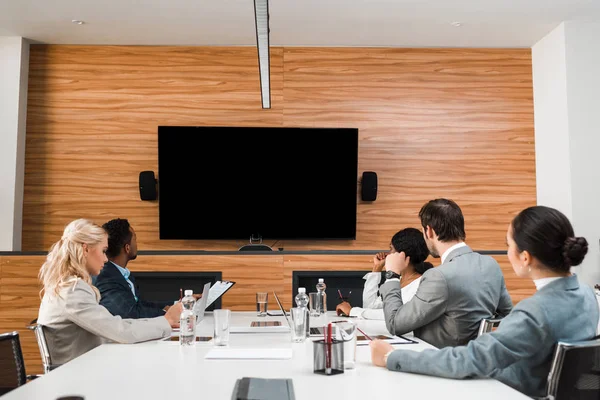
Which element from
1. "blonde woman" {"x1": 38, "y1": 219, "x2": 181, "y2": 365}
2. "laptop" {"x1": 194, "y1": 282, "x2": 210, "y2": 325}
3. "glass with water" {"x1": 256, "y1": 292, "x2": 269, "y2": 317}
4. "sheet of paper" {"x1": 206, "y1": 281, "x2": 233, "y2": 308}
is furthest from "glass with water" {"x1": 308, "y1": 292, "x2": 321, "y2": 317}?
"blonde woman" {"x1": 38, "y1": 219, "x2": 181, "y2": 365}

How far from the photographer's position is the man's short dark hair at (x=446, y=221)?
261 cm

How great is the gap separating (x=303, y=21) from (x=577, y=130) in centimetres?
275

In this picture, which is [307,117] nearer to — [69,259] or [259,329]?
[259,329]

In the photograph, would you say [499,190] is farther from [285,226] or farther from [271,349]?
[271,349]

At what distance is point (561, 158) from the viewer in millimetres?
5586

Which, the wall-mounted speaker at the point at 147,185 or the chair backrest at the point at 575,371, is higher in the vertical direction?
the wall-mounted speaker at the point at 147,185

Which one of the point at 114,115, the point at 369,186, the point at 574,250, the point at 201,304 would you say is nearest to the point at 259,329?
the point at 201,304

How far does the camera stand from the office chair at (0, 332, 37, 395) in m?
1.96

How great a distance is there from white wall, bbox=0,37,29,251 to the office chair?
3.98m

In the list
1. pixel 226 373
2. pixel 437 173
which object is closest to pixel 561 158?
pixel 437 173

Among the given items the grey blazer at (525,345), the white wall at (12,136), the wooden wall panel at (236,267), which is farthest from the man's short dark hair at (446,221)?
the white wall at (12,136)

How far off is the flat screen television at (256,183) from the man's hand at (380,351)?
158 inches

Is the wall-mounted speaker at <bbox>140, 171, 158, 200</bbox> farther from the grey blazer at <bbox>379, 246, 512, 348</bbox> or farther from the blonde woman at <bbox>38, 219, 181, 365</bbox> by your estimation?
the grey blazer at <bbox>379, 246, 512, 348</bbox>

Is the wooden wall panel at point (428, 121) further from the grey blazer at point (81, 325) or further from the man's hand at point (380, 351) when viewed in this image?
the man's hand at point (380, 351)
